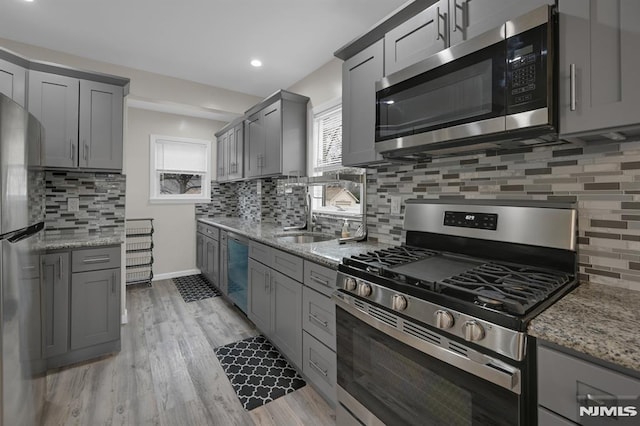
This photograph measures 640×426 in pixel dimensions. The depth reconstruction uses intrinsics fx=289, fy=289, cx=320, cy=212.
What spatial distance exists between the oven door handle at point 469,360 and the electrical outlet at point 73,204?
3109 millimetres

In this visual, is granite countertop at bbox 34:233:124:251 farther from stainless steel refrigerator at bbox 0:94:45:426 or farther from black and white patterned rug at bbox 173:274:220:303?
black and white patterned rug at bbox 173:274:220:303

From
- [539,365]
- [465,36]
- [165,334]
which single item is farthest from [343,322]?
[165,334]

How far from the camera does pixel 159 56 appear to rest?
300 cm

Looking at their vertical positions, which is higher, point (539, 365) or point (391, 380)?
point (539, 365)

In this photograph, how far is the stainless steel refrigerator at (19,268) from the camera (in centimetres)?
104

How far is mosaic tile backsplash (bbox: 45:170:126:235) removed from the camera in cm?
274

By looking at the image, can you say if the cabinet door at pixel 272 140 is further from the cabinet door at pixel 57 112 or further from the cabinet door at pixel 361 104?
the cabinet door at pixel 57 112

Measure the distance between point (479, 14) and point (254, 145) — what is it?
2.83 meters

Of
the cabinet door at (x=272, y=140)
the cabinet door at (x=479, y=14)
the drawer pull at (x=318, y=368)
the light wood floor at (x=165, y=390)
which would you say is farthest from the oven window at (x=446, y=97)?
the light wood floor at (x=165, y=390)

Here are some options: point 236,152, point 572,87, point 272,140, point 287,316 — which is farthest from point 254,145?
point 572,87

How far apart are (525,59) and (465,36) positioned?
0.37m

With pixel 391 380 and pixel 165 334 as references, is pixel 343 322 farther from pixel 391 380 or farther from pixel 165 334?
pixel 165 334

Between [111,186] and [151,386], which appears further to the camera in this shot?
[111,186]

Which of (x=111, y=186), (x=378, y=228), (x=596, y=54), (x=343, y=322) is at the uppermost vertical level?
(x=596, y=54)
